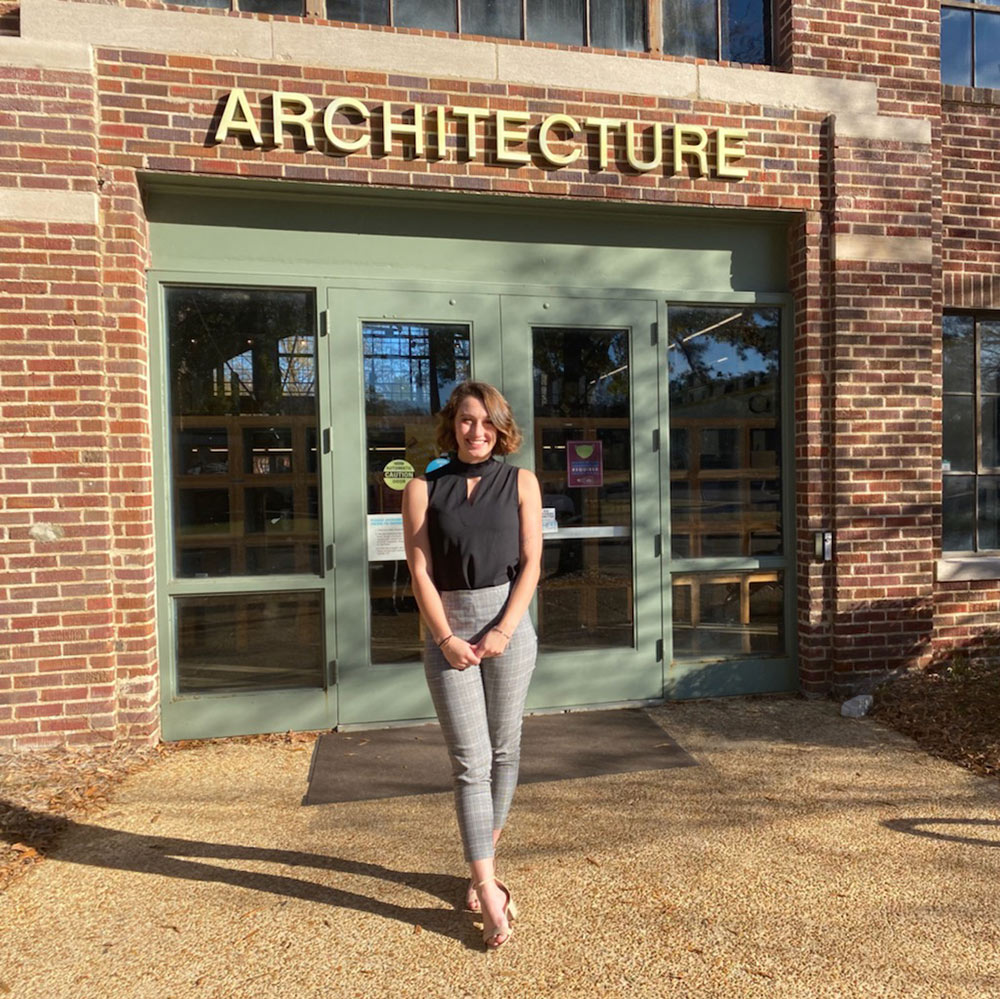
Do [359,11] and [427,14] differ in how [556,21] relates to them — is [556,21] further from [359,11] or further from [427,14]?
[359,11]

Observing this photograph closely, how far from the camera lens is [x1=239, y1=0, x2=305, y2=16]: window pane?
475 centimetres

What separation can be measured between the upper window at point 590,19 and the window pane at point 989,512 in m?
3.58

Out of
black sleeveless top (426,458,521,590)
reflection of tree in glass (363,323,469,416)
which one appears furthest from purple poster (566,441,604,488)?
black sleeveless top (426,458,521,590)

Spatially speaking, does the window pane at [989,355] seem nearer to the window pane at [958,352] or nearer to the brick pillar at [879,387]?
the window pane at [958,352]

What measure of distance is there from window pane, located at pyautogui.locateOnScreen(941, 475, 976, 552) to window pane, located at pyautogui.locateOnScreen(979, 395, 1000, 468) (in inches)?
8.5

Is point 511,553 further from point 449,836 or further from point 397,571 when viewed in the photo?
point 397,571

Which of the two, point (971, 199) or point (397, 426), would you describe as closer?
point (397, 426)

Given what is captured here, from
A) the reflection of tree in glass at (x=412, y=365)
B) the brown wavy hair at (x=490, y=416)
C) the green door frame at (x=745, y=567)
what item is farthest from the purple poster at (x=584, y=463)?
the brown wavy hair at (x=490, y=416)

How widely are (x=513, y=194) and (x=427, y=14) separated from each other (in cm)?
136

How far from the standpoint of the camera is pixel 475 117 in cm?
470

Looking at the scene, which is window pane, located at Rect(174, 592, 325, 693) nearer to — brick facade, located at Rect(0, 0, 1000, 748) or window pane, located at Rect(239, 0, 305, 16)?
brick facade, located at Rect(0, 0, 1000, 748)

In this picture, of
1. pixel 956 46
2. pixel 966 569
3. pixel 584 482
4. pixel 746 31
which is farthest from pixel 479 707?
pixel 956 46

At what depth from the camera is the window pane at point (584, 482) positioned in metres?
5.12

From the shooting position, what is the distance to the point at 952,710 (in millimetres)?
4859
